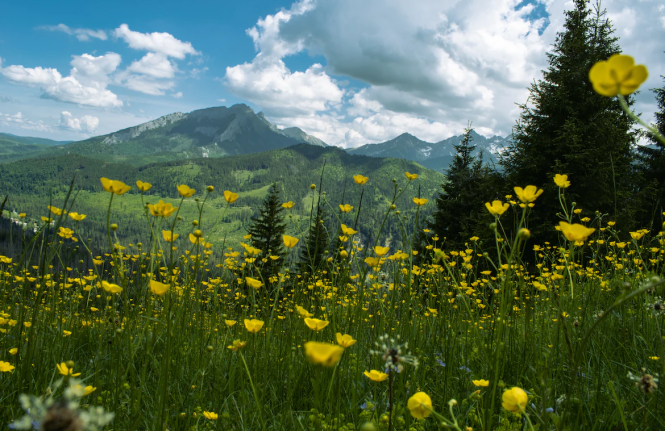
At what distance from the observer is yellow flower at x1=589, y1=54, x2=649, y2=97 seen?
633 millimetres

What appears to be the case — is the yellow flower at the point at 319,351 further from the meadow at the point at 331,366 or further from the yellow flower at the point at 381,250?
the yellow flower at the point at 381,250

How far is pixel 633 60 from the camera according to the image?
2.10ft

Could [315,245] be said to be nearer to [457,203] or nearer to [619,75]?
[619,75]

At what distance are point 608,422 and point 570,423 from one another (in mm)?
161

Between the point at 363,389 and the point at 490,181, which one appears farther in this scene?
the point at 490,181

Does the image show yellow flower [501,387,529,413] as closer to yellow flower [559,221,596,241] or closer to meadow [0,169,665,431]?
meadow [0,169,665,431]

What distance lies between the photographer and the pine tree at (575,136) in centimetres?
1016

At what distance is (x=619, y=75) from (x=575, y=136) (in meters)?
11.8

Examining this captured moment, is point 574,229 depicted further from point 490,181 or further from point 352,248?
point 490,181

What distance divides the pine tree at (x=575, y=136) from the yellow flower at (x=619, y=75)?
10240mm

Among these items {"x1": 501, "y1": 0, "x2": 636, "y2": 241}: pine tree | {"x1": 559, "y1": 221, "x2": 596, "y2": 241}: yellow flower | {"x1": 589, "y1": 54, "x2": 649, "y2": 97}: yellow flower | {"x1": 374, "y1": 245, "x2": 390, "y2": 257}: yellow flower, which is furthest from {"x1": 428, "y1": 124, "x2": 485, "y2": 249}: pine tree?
{"x1": 589, "y1": 54, "x2": 649, "y2": 97}: yellow flower

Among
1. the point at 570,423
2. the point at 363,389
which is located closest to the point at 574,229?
the point at 570,423

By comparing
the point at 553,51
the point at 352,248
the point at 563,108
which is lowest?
the point at 352,248

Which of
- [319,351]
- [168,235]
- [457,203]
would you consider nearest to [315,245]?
[168,235]
